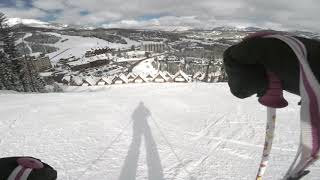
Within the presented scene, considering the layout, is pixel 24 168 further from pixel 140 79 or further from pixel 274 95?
pixel 140 79

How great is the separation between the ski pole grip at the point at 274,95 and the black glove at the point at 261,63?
0.08ft

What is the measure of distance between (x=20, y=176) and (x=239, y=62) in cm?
108

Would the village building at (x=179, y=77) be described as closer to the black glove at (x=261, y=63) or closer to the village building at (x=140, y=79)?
the village building at (x=140, y=79)

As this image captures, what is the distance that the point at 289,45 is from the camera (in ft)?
4.01

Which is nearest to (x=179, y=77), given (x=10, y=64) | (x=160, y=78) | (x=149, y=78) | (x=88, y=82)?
(x=160, y=78)

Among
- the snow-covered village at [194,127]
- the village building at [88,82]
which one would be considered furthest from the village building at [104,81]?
the snow-covered village at [194,127]

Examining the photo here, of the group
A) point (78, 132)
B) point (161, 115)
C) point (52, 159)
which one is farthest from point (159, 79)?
point (52, 159)

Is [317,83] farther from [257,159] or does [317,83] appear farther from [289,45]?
[257,159]

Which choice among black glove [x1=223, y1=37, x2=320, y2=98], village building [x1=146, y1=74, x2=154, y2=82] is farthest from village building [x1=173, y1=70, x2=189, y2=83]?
black glove [x1=223, y1=37, x2=320, y2=98]

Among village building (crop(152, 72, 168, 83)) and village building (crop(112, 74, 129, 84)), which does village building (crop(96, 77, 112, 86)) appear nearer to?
village building (crop(112, 74, 129, 84))

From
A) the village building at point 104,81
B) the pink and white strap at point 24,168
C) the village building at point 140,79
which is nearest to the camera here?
the pink and white strap at point 24,168

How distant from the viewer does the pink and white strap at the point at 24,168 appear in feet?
5.37

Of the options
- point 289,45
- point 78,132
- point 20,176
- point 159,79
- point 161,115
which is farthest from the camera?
point 159,79

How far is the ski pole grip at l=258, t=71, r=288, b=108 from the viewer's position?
143 cm
